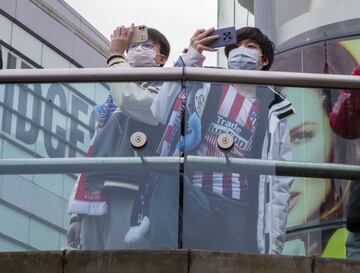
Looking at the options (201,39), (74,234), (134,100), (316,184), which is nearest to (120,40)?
(201,39)

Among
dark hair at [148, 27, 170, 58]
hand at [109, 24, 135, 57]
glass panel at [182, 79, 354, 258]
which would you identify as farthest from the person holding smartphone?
dark hair at [148, 27, 170, 58]

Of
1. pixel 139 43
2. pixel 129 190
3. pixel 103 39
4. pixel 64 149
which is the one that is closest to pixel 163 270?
pixel 129 190

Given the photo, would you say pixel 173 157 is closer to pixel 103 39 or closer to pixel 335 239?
pixel 335 239

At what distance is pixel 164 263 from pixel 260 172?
2.53 feet

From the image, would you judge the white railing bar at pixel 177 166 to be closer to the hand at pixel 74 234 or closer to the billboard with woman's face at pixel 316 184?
the billboard with woman's face at pixel 316 184

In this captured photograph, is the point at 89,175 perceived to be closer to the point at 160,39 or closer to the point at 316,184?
the point at 316,184

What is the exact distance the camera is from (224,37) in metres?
6.91

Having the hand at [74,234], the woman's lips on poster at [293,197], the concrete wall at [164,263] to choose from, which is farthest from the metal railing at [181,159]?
the concrete wall at [164,263]

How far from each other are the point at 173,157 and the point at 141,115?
31cm

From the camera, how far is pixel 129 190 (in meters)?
6.01

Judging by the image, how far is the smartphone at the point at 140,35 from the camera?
712cm

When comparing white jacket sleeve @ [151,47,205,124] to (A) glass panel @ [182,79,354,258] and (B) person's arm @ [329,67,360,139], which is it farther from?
(B) person's arm @ [329,67,360,139]

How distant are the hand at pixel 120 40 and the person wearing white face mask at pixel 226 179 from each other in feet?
3.13

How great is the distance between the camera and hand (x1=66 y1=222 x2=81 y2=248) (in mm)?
5898
